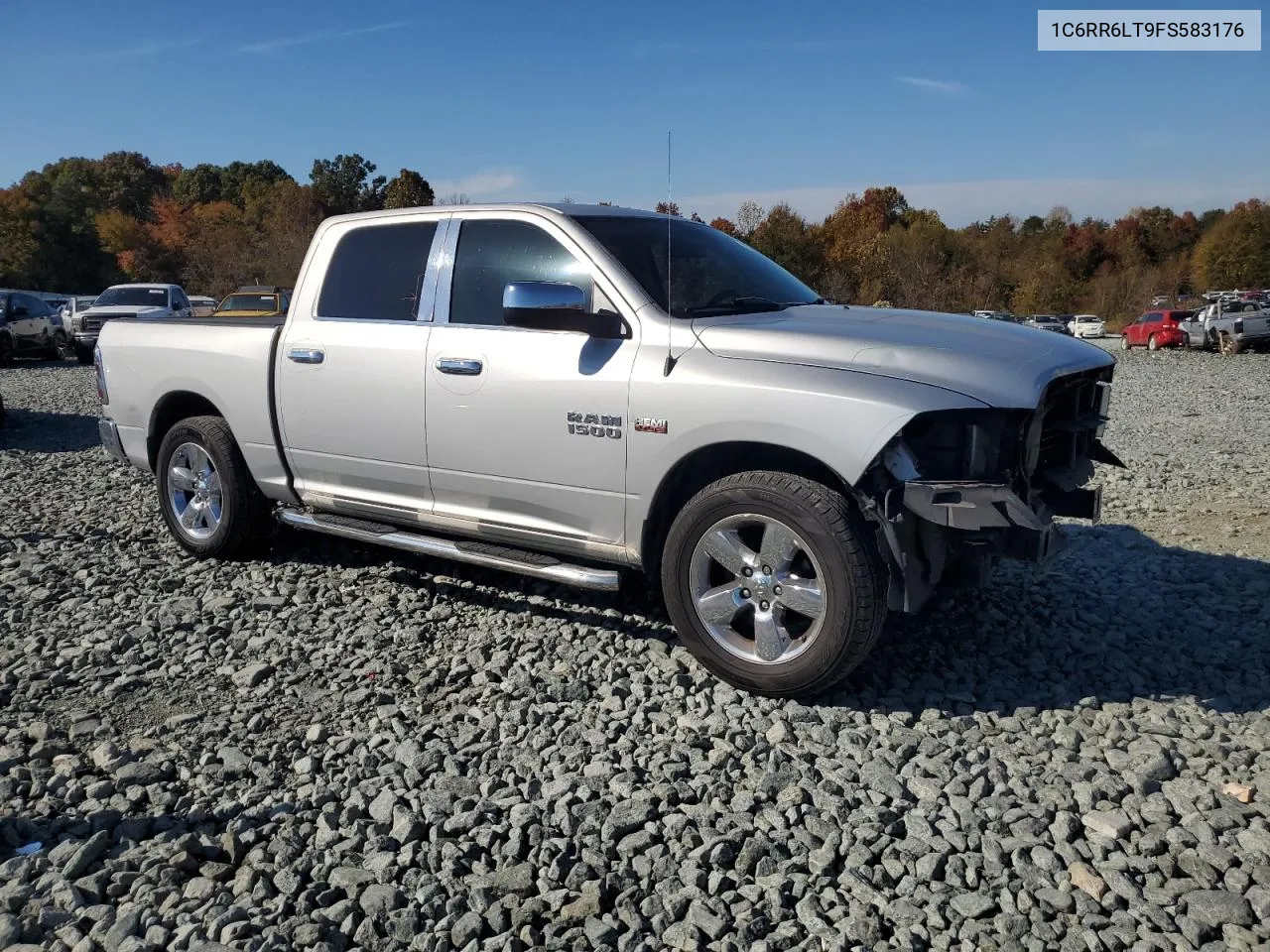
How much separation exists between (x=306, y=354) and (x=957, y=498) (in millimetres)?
3498

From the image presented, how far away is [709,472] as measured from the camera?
4.36 meters

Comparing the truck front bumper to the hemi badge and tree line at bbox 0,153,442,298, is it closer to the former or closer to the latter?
the hemi badge

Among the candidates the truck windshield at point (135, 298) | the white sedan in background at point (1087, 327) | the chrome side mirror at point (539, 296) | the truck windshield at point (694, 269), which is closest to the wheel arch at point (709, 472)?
the truck windshield at point (694, 269)

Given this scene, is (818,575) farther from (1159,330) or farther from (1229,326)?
(1159,330)

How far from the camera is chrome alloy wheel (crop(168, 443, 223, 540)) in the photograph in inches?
239

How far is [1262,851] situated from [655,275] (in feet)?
10.5

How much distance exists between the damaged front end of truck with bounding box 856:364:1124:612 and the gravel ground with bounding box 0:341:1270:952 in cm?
62

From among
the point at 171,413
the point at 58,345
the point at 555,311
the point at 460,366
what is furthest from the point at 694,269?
the point at 58,345

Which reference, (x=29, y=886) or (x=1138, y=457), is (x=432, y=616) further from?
(x=1138, y=457)

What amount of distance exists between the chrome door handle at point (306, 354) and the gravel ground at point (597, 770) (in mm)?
1268

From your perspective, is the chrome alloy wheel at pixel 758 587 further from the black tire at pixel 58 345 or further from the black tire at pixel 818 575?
the black tire at pixel 58 345

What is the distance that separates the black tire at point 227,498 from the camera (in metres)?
5.91

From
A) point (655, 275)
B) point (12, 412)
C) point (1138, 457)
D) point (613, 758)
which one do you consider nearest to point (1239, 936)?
point (613, 758)

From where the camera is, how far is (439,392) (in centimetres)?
488
